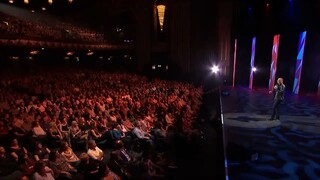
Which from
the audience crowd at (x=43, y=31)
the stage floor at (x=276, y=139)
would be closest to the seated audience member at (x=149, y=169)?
the stage floor at (x=276, y=139)

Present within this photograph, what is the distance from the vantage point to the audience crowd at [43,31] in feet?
69.7

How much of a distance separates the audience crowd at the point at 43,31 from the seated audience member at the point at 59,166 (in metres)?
16.4

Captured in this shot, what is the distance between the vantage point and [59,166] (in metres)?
6.14

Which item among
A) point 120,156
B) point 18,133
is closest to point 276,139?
point 120,156

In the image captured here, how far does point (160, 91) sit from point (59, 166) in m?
10.4

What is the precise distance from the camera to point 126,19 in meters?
31.8

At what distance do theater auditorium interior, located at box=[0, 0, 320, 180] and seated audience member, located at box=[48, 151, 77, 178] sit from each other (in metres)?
0.02

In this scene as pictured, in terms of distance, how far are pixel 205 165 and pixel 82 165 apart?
2.79m

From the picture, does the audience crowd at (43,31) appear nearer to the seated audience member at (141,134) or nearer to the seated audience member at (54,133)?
the seated audience member at (54,133)

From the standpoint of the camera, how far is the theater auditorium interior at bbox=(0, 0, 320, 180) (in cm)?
665

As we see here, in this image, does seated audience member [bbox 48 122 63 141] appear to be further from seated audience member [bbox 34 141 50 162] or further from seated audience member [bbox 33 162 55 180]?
seated audience member [bbox 33 162 55 180]

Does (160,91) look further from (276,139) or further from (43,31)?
(43,31)

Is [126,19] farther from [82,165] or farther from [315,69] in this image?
[82,165]

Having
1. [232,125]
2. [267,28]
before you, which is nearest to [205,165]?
[232,125]
